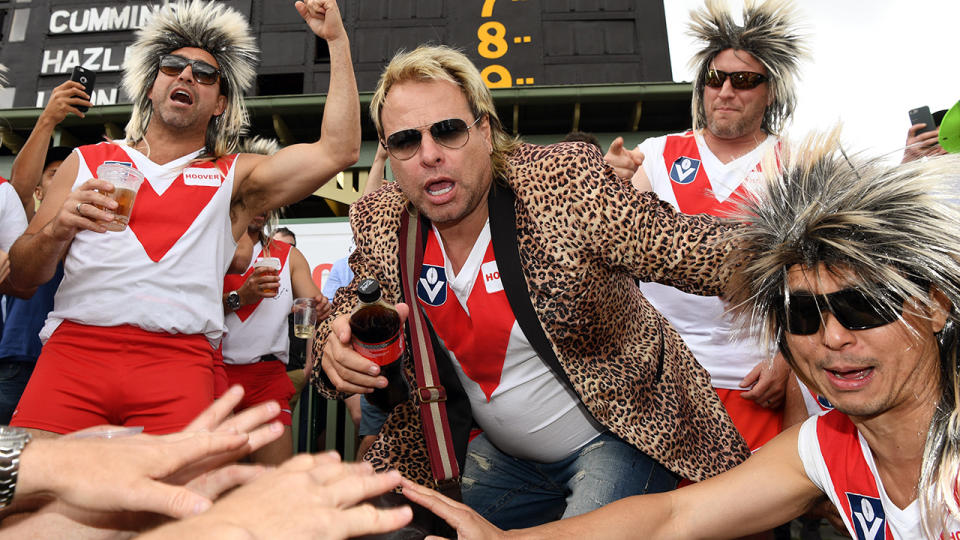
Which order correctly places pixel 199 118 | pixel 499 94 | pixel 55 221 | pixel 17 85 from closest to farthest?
pixel 55 221 < pixel 199 118 < pixel 499 94 < pixel 17 85

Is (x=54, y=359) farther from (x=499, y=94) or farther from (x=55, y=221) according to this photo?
(x=499, y=94)

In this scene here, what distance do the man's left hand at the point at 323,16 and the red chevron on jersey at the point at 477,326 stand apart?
110 cm

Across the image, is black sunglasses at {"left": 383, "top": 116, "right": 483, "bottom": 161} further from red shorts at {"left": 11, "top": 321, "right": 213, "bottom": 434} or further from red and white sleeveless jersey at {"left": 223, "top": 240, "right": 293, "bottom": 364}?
red and white sleeveless jersey at {"left": 223, "top": 240, "right": 293, "bottom": 364}

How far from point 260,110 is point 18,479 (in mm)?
14815

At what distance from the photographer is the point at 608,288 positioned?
2418mm

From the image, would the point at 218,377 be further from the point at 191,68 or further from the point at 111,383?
the point at 191,68

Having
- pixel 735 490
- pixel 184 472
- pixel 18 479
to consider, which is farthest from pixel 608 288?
pixel 18 479

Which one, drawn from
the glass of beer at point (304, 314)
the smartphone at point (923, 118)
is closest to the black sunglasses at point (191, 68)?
the glass of beer at point (304, 314)

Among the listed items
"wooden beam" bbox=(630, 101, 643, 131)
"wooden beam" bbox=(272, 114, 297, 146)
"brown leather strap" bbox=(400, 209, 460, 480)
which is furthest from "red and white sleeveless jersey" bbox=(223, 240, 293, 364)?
"wooden beam" bbox=(630, 101, 643, 131)

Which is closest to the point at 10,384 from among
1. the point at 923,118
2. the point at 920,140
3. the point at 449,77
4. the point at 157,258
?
the point at 157,258

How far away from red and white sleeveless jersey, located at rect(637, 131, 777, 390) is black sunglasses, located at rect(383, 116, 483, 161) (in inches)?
48.9

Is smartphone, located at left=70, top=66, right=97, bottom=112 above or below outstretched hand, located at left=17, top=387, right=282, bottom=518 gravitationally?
above

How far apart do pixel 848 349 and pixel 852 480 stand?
1.44 ft

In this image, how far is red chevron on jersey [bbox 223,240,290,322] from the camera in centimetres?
444
